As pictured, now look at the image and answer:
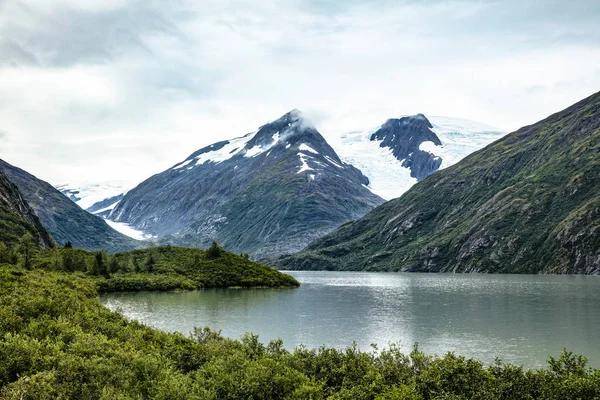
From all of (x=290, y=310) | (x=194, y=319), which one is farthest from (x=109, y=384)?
(x=290, y=310)

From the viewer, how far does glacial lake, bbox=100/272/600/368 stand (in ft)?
173

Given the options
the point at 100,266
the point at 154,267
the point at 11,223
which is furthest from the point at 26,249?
the point at 11,223

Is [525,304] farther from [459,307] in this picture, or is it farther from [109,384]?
[109,384]

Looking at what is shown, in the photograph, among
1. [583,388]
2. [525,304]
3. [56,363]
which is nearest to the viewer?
[583,388]

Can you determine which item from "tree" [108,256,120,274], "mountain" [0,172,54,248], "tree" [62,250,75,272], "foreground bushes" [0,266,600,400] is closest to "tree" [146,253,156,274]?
"tree" [108,256,120,274]

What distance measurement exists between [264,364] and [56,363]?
11.0 meters

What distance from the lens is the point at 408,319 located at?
73688 millimetres

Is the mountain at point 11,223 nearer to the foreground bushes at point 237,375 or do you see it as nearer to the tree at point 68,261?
the tree at point 68,261

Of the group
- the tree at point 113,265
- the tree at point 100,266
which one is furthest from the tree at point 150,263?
the tree at point 100,266

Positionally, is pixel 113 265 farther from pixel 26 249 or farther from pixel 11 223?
pixel 11 223

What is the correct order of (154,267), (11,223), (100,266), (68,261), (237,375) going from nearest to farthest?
(237,375), (68,261), (100,266), (154,267), (11,223)

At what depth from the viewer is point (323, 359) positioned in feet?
104

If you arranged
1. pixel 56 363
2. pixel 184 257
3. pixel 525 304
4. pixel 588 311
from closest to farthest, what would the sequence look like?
pixel 56 363 → pixel 588 311 → pixel 525 304 → pixel 184 257

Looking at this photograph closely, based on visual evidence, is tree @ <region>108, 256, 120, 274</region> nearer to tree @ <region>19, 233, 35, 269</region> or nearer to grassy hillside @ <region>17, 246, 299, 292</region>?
grassy hillside @ <region>17, 246, 299, 292</region>
